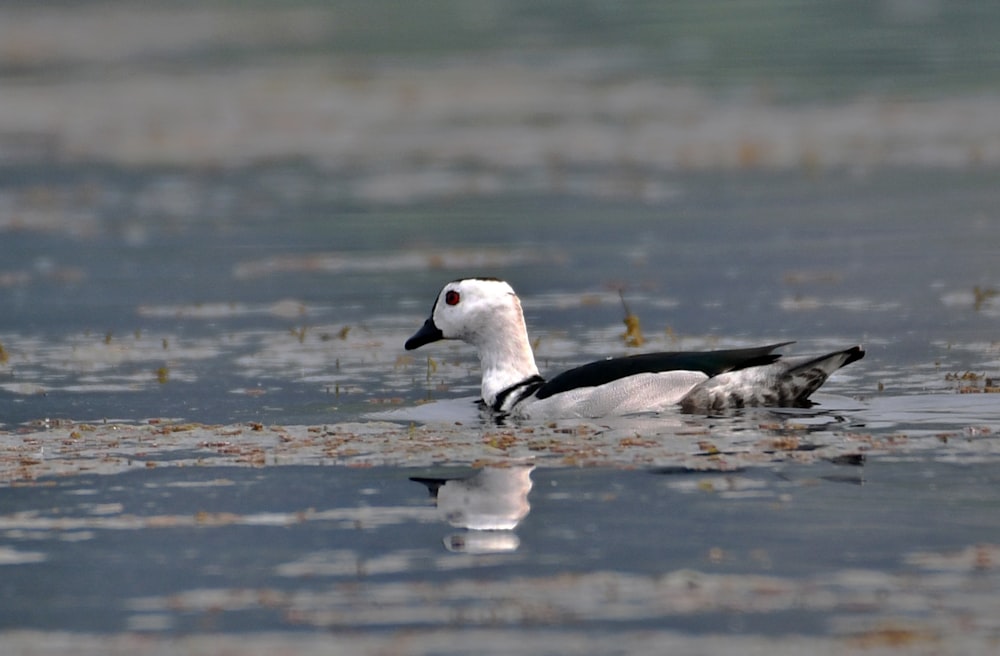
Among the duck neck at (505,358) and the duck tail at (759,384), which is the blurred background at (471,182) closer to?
the duck neck at (505,358)

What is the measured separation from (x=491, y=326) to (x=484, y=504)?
3461 millimetres

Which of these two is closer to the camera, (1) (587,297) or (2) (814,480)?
(2) (814,480)

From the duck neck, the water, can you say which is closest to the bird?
the water

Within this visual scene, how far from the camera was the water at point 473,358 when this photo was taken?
7730mm

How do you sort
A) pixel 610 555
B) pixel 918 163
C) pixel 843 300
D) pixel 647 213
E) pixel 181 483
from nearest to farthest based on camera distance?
1. pixel 610 555
2. pixel 181 483
3. pixel 843 300
4. pixel 647 213
5. pixel 918 163

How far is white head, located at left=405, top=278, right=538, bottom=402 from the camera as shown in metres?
12.7

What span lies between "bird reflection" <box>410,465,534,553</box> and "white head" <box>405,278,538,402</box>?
7.85 ft

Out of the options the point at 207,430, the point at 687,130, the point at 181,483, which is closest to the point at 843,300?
the point at 207,430

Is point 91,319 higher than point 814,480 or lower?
higher

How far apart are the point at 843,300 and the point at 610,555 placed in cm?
922

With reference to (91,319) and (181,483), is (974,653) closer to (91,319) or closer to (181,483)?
(181,483)

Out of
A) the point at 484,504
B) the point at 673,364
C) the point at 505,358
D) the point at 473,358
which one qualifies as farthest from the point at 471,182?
the point at 484,504

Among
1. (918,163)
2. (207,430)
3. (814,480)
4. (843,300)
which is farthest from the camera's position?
(918,163)

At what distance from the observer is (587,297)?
1798cm
